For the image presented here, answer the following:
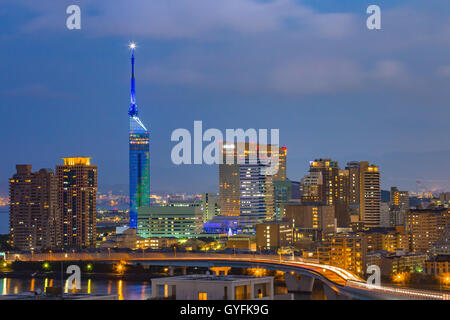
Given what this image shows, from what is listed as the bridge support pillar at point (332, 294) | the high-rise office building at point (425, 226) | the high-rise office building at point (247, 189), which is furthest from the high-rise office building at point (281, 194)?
the bridge support pillar at point (332, 294)

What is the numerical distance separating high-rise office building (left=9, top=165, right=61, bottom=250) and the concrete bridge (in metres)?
10.6

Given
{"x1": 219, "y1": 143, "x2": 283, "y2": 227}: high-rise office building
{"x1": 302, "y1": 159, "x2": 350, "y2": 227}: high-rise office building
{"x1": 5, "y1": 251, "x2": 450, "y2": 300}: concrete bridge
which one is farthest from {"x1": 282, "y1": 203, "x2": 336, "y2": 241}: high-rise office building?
{"x1": 5, "y1": 251, "x2": 450, "y2": 300}: concrete bridge

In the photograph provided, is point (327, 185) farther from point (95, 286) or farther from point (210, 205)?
point (95, 286)

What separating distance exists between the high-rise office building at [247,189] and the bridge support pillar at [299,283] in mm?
40537

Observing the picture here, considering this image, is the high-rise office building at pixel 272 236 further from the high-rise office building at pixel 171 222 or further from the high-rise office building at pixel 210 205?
the high-rise office building at pixel 210 205

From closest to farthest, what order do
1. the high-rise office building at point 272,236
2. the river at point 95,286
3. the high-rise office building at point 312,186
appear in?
1. the river at point 95,286
2. the high-rise office building at point 272,236
3. the high-rise office building at point 312,186

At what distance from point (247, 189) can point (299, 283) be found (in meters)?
45.2

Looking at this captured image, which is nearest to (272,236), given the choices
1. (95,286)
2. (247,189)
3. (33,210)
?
(33,210)

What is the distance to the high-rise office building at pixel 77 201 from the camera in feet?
173

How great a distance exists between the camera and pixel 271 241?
160 feet

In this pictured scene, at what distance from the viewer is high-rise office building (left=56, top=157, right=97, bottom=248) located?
52.7 m

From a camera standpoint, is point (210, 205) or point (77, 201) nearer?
point (77, 201)

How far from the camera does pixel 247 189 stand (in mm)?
72812
